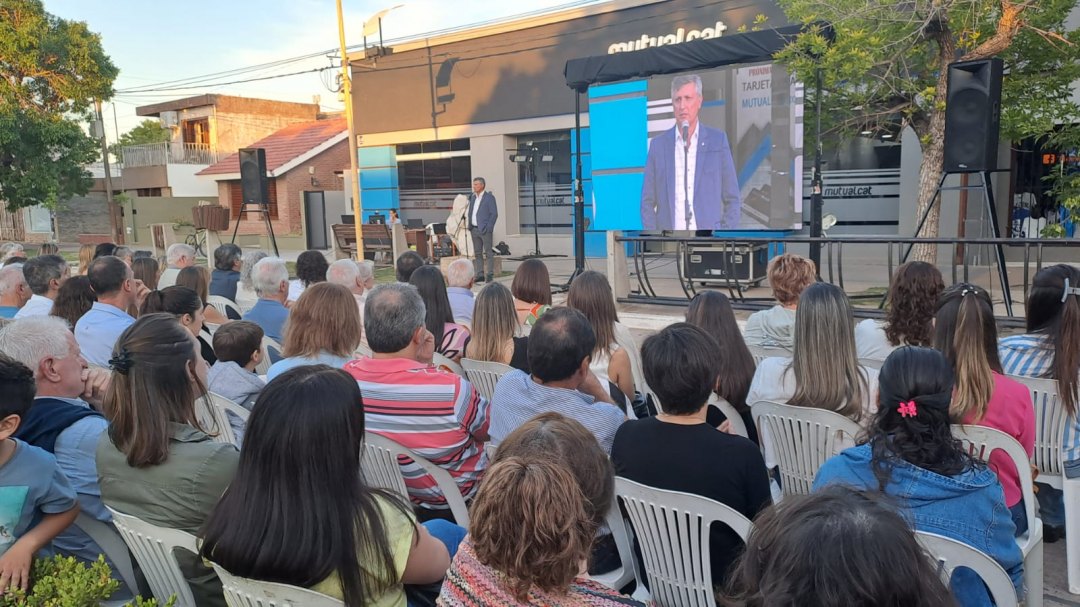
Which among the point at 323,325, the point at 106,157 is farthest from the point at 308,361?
the point at 106,157

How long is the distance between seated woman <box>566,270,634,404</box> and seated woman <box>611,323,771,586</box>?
1.16 meters

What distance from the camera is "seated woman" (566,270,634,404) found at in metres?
3.41

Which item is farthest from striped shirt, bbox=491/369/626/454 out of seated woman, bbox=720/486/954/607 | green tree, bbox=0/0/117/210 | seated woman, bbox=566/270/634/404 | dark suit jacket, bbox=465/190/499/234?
green tree, bbox=0/0/117/210

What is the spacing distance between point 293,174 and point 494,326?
874 inches

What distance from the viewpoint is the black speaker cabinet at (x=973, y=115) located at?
6250 mm

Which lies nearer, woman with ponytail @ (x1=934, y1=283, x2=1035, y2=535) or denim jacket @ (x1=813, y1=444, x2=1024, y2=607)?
denim jacket @ (x1=813, y1=444, x2=1024, y2=607)

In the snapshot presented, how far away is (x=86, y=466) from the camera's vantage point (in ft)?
6.99

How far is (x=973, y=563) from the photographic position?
5.06 ft

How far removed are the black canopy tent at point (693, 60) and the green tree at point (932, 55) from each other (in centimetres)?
27

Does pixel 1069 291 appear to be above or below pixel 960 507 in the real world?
above

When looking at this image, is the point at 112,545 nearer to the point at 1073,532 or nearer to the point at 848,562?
the point at 848,562

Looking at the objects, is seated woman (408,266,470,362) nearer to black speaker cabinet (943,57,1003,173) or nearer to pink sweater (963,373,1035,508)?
pink sweater (963,373,1035,508)

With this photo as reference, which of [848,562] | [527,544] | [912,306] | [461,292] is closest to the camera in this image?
[848,562]

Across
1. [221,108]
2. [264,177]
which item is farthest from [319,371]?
[221,108]
